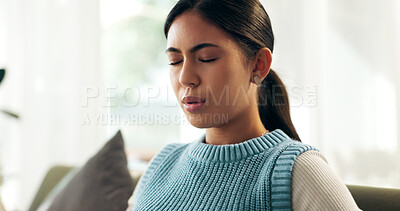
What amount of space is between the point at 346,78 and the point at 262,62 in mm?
1014

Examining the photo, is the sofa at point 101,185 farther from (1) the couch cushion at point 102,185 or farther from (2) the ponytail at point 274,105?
(2) the ponytail at point 274,105

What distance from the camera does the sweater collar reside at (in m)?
0.88

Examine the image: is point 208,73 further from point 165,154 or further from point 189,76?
point 165,154

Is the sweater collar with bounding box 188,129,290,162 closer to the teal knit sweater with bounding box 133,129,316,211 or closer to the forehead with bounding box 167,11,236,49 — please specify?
the teal knit sweater with bounding box 133,129,316,211

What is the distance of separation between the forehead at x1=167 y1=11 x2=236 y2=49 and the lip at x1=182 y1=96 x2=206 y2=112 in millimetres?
107

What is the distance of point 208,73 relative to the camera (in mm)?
841

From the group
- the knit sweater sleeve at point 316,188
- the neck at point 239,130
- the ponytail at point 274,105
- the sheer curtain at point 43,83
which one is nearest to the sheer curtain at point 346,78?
the ponytail at point 274,105

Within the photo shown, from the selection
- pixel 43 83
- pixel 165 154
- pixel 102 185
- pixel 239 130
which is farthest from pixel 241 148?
pixel 43 83

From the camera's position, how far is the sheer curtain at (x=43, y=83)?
2502mm

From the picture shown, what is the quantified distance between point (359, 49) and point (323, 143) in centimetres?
42

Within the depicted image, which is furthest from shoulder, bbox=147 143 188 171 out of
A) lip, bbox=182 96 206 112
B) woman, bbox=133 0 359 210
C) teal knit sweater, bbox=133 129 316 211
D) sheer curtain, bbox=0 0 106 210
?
sheer curtain, bbox=0 0 106 210

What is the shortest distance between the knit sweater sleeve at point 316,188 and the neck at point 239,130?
0.48 ft

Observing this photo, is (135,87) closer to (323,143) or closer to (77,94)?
(77,94)

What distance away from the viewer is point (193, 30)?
33.8 inches
